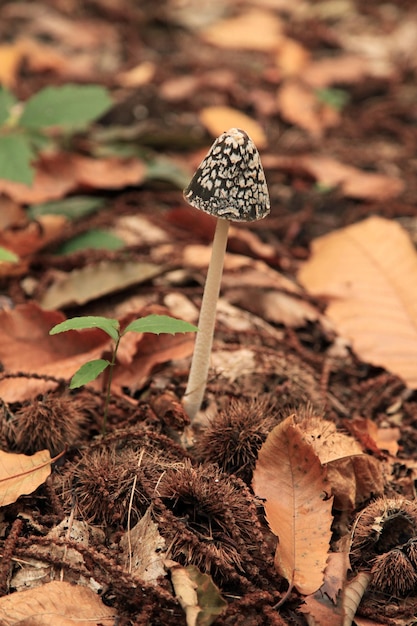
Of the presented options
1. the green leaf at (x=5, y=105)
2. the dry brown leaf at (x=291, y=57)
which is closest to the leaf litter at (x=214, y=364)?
the dry brown leaf at (x=291, y=57)

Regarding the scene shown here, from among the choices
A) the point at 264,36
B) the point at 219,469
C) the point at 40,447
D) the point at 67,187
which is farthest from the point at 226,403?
the point at 264,36

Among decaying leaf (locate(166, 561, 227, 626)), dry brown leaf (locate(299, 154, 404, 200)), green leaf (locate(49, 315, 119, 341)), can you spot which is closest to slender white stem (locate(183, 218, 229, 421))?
green leaf (locate(49, 315, 119, 341))

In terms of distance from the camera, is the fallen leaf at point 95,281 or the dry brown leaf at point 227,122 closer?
the fallen leaf at point 95,281

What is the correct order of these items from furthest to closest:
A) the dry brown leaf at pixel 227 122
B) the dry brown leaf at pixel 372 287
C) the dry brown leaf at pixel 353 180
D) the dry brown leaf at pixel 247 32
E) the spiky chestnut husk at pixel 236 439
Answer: the dry brown leaf at pixel 247 32, the dry brown leaf at pixel 227 122, the dry brown leaf at pixel 353 180, the dry brown leaf at pixel 372 287, the spiky chestnut husk at pixel 236 439

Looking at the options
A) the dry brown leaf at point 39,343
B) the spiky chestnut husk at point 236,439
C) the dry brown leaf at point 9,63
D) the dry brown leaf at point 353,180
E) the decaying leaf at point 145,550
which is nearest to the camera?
the decaying leaf at point 145,550

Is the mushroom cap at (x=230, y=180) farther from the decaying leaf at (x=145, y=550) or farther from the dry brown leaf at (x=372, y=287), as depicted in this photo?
the dry brown leaf at (x=372, y=287)

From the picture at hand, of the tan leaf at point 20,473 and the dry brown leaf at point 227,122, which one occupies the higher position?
the dry brown leaf at point 227,122

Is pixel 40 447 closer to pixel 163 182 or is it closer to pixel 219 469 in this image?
pixel 219 469
